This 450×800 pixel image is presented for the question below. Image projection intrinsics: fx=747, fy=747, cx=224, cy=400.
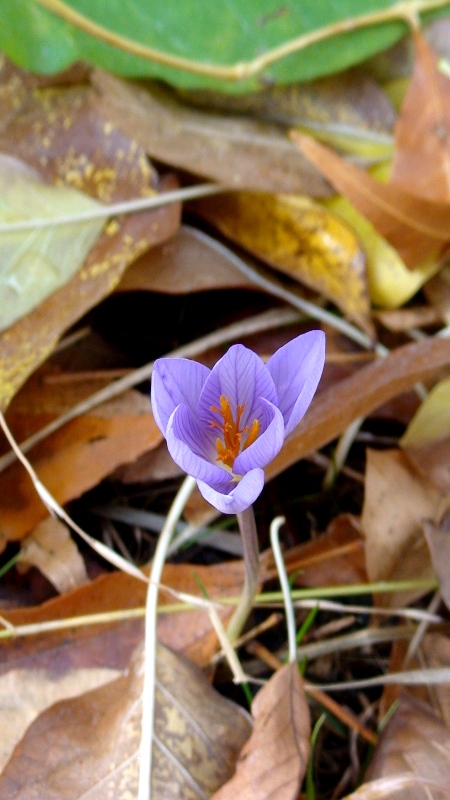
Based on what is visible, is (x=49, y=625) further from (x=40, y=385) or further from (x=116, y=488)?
(x=40, y=385)

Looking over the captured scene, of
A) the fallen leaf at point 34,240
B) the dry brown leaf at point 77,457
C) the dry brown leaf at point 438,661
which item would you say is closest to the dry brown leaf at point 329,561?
the dry brown leaf at point 438,661

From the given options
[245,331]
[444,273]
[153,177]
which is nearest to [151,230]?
[153,177]

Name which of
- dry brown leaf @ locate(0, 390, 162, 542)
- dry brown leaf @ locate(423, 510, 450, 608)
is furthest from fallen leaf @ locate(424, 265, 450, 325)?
dry brown leaf @ locate(0, 390, 162, 542)

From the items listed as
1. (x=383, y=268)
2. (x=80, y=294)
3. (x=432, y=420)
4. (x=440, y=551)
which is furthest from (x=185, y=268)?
(x=440, y=551)

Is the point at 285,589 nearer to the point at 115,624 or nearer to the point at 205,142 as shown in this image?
the point at 115,624

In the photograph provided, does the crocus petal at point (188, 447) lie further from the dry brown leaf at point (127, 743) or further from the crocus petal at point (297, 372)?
the dry brown leaf at point (127, 743)

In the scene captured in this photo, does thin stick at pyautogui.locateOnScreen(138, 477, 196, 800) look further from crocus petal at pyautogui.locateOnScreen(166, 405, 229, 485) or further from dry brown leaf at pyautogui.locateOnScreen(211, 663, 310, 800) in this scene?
crocus petal at pyautogui.locateOnScreen(166, 405, 229, 485)

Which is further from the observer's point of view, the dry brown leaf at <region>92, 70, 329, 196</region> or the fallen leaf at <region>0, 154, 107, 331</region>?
the dry brown leaf at <region>92, 70, 329, 196</region>
